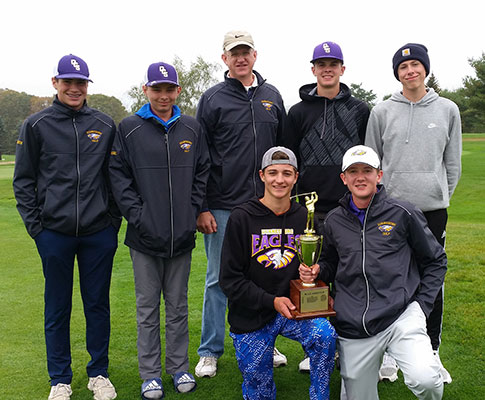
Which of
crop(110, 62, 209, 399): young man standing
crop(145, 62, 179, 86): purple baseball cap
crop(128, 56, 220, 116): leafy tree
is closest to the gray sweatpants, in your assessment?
crop(110, 62, 209, 399): young man standing

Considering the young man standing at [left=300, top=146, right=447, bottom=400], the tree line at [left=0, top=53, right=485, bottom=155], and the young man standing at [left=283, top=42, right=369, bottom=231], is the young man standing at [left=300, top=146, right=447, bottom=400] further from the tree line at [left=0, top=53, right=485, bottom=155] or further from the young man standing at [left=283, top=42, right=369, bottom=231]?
the tree line at [left=0, top=53, right=485, bottom=155]

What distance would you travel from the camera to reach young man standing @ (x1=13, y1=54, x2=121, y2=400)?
3.37 m

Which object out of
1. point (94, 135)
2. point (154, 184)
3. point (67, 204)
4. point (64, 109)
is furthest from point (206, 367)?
point (64, 109)

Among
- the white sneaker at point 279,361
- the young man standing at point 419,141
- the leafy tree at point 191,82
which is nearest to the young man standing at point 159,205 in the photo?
the white sneaker at point 279,361

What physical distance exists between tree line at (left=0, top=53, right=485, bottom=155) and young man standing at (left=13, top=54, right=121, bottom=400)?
53.2ft

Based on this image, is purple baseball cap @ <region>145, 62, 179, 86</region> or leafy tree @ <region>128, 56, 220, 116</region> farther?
leafy tree @ <region>128, 56, 220, 116</region>

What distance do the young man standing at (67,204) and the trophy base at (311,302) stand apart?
1491 millimetres

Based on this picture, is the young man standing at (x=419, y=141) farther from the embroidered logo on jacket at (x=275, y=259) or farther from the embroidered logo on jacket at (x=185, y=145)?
the embroidered logo on jacket at (x=185, y=145)

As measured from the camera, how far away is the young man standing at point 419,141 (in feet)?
11.7

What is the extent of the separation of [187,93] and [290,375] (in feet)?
123

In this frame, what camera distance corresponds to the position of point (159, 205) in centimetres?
346

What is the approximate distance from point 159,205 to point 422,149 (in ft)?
6.63

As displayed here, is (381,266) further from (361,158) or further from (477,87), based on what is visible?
(477,87)

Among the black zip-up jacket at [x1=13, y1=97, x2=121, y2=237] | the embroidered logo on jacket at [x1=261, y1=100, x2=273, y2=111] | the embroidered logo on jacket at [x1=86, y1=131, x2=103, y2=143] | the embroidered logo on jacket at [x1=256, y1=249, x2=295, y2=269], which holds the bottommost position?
the embroidered logo on jacket at [x1=256, y1=249, x2=295, y2=269]
